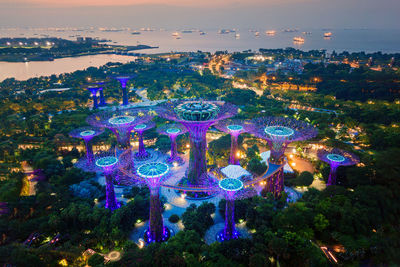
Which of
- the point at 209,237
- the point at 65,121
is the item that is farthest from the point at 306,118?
the point at 65,121

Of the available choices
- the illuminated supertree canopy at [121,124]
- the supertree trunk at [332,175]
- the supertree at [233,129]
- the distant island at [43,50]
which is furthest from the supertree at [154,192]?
the distant island at [43,50]

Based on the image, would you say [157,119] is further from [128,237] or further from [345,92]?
[345,92]

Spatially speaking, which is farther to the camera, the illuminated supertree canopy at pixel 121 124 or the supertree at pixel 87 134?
the supertree at pixel 87 134

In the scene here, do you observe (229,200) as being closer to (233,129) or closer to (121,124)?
(233,129)

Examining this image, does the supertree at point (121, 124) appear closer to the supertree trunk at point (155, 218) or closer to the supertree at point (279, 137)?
the supertree trunk at point (155, 218)

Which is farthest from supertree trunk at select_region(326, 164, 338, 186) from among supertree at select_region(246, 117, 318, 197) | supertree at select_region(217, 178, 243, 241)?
supertree at select_region(217, 178, 243, 241)
